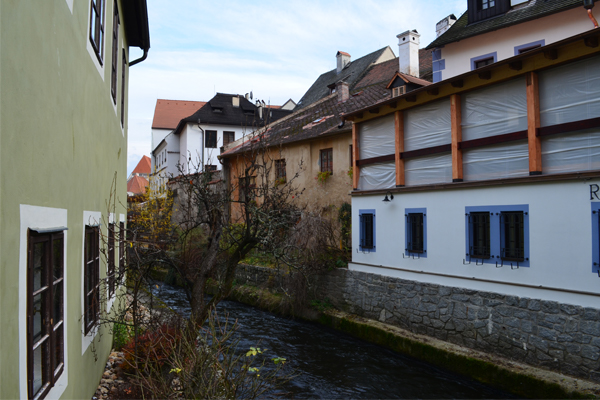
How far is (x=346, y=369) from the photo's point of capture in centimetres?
972

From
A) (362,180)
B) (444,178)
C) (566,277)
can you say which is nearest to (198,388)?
(566,277)

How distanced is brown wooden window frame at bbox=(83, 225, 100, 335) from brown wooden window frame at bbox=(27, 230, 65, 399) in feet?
3.68

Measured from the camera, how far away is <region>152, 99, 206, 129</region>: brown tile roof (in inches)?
1820

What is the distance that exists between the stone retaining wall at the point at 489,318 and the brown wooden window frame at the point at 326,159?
18.6 ft

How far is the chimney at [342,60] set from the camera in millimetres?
31594

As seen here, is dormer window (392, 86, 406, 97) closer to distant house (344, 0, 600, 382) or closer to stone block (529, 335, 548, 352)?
distant house (344, 0, 600, 382)

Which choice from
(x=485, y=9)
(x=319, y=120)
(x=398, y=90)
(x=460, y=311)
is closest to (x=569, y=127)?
(x=460, y=311)

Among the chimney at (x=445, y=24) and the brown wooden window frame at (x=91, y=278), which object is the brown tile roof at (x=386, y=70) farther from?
the brown wooden window frame at (x=91, y=278)

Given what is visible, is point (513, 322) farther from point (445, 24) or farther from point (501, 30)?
point (445, 24)

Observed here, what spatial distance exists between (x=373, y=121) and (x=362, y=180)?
1720mm

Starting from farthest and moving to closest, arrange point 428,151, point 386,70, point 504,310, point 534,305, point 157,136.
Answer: point 157,136 → point 386,70 → point 428,151 → point 504,310 → point 534,305

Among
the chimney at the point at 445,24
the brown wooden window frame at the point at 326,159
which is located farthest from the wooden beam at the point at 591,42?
the chimney at the point at 445,24

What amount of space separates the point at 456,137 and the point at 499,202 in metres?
1.87

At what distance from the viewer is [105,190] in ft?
20.5
